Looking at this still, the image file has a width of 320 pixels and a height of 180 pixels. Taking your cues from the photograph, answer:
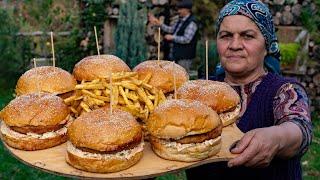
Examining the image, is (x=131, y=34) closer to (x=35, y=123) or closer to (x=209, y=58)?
(x=209, y=58)

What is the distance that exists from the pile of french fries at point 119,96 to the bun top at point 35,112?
4.4 inches

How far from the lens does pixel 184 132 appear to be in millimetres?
2426

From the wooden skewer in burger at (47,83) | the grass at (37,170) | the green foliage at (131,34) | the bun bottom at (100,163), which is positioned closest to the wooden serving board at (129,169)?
the bun bottom at (100,163)

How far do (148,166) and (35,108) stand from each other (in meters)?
0.65

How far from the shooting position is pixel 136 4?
10.1 meters

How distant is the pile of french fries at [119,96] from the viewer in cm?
264

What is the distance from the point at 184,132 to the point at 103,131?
1.21 ft

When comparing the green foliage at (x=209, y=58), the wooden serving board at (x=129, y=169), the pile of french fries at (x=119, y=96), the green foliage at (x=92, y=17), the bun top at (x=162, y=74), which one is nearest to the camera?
the wooden serving board at (x=129, y=169)

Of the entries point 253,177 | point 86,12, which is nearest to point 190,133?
point 253,177

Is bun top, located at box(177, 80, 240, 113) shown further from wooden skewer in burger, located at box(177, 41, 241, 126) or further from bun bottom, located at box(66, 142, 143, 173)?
bun bottom, located at box(66, 142, 143, 173)

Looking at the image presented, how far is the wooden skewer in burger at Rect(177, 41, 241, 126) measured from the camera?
8.88 ft

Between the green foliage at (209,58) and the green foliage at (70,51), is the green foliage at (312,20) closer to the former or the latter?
the green foliage at (209,58)

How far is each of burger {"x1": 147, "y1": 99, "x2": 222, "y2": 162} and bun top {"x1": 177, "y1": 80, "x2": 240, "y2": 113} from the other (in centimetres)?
21

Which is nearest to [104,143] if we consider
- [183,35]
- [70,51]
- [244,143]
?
[244,143]
